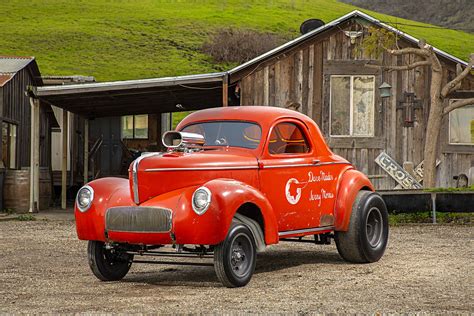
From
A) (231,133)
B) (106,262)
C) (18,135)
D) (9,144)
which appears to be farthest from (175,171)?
(18,135)

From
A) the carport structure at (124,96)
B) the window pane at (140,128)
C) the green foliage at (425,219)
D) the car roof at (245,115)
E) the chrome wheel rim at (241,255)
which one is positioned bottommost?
the green foliage at (425,219)

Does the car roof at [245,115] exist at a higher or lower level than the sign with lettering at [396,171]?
higher

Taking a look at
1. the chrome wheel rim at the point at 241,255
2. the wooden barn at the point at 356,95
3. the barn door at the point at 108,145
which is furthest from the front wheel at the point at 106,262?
the barn door at the point at 108,145

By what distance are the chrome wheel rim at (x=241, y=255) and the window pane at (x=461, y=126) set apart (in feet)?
41.7

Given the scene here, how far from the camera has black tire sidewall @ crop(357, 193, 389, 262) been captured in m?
10.4

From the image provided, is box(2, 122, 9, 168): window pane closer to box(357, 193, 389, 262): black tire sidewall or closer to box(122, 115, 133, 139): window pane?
box(122, 115, 133, 139): window pane

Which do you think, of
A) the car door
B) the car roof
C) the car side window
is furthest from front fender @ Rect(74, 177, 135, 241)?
the car side window

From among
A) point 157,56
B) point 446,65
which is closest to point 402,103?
point 446,65

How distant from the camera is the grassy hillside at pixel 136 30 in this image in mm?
70375

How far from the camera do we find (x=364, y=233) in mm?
10383

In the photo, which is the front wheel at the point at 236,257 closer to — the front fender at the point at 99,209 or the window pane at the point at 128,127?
the front fender at the point at 99,209

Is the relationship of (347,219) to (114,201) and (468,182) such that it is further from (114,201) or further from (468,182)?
(468,182)

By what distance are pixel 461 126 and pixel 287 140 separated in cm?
1152

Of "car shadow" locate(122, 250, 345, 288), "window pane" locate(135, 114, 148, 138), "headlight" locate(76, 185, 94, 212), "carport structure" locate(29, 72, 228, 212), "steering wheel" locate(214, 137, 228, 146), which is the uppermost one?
"carport structure" locate(29, 72, 228, 212)
